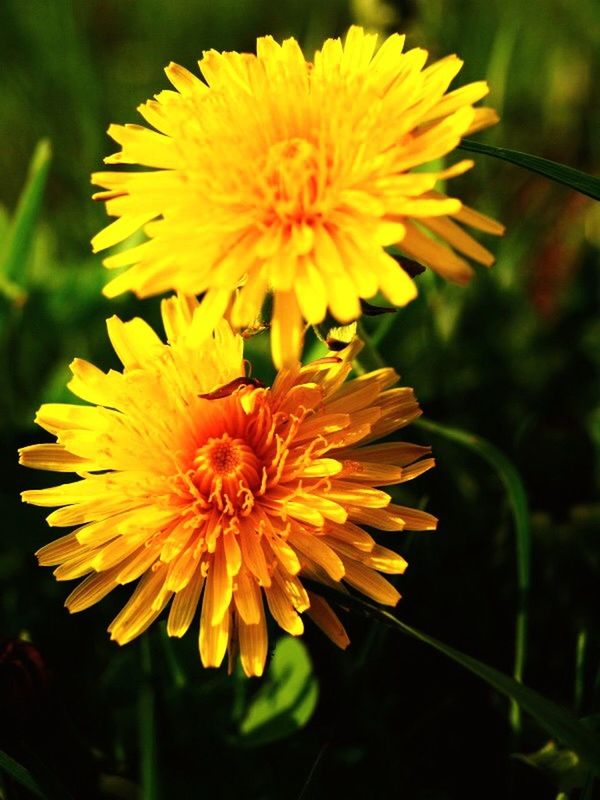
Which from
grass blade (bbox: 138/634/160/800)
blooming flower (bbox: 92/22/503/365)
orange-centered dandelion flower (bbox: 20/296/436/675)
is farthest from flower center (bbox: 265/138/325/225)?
grass blade (bbox: 138/634/160/800)

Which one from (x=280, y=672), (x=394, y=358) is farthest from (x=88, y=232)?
(x=280, y=672)

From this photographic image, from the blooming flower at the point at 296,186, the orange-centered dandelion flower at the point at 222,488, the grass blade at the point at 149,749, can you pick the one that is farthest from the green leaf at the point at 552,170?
the grass blade at the point at 149,749

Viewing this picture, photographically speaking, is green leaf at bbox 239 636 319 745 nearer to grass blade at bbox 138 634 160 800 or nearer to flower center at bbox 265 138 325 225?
grass blade at bbox 138 634 160 800

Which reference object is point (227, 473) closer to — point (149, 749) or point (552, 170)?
point (149, 749)

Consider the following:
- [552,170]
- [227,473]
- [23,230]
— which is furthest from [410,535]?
[23,230]

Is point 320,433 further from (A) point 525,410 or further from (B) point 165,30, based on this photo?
(B) point 165,30

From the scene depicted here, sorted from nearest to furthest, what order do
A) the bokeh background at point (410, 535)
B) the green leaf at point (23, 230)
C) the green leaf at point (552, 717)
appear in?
the green leaf at point (552, 717) < the bokeh background at point (410, 535) < the green leaf at point (23, 230)

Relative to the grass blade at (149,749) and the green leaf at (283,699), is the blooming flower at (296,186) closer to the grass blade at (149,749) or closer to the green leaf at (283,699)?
the grass blade at (149,749)
